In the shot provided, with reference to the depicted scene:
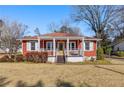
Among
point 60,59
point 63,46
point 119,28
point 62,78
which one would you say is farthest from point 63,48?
point 119,28

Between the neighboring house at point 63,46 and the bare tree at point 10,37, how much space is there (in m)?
3.30

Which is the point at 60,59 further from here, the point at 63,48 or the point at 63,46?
the point at 63,46

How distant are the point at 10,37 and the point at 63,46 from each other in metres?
7.58

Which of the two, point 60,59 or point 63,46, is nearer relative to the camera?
point 60,59

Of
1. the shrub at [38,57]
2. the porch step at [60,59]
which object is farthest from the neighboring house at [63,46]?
the shrub at [38,57]

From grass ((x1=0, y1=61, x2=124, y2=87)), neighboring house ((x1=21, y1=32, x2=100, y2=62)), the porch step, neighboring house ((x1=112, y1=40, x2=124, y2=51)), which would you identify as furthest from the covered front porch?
neighboring house ((x1=112, y1=40, x2=124, y2=51))

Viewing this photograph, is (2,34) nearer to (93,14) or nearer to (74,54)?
(74,54)

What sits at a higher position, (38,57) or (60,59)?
(38,57)

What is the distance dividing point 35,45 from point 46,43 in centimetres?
162

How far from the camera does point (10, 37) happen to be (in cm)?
3139

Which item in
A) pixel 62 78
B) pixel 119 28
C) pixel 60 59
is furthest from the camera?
pixel 119 28
